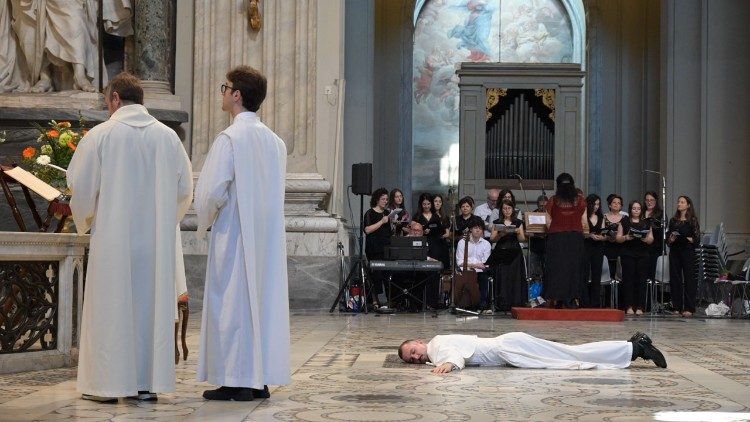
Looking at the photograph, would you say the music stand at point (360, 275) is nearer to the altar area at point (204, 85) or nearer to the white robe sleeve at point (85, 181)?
the altar area at point (204, 85)

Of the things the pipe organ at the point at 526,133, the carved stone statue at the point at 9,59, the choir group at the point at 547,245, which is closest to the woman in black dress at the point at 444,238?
the choir group at the point at 547,245

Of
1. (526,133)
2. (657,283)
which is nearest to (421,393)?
(657,283)

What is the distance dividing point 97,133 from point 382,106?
15.9 m

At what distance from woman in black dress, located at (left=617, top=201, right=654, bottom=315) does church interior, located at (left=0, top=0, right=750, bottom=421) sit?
0.59ft

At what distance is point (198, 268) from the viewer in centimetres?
1309

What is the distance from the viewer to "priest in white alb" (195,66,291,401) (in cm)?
551

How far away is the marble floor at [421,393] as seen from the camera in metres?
5.13

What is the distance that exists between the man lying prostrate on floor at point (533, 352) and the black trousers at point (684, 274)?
6.98m

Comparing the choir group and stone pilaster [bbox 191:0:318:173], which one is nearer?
stone pilaster [bbox 191:0:318:173]

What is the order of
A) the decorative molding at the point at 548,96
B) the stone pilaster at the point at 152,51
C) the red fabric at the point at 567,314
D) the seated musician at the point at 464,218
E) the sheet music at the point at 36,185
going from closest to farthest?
the sheet music at the point at 36,185 → the red fabric at the point at 567,314 → the stone pilaster at the point at 152,51 → the seated musician at the point at 464,218 → the decorative molding at the point at 548,96

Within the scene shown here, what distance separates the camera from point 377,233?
14023 mm

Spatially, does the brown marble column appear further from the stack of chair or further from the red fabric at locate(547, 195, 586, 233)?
the stack of chair

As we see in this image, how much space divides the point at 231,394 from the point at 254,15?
8280 mm

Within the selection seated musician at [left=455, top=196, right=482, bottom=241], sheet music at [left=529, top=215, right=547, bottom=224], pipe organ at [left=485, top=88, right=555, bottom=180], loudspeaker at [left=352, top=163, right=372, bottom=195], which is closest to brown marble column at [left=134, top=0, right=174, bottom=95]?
loudspeaker at [left=352, top=163, right=372, bottom=195]
